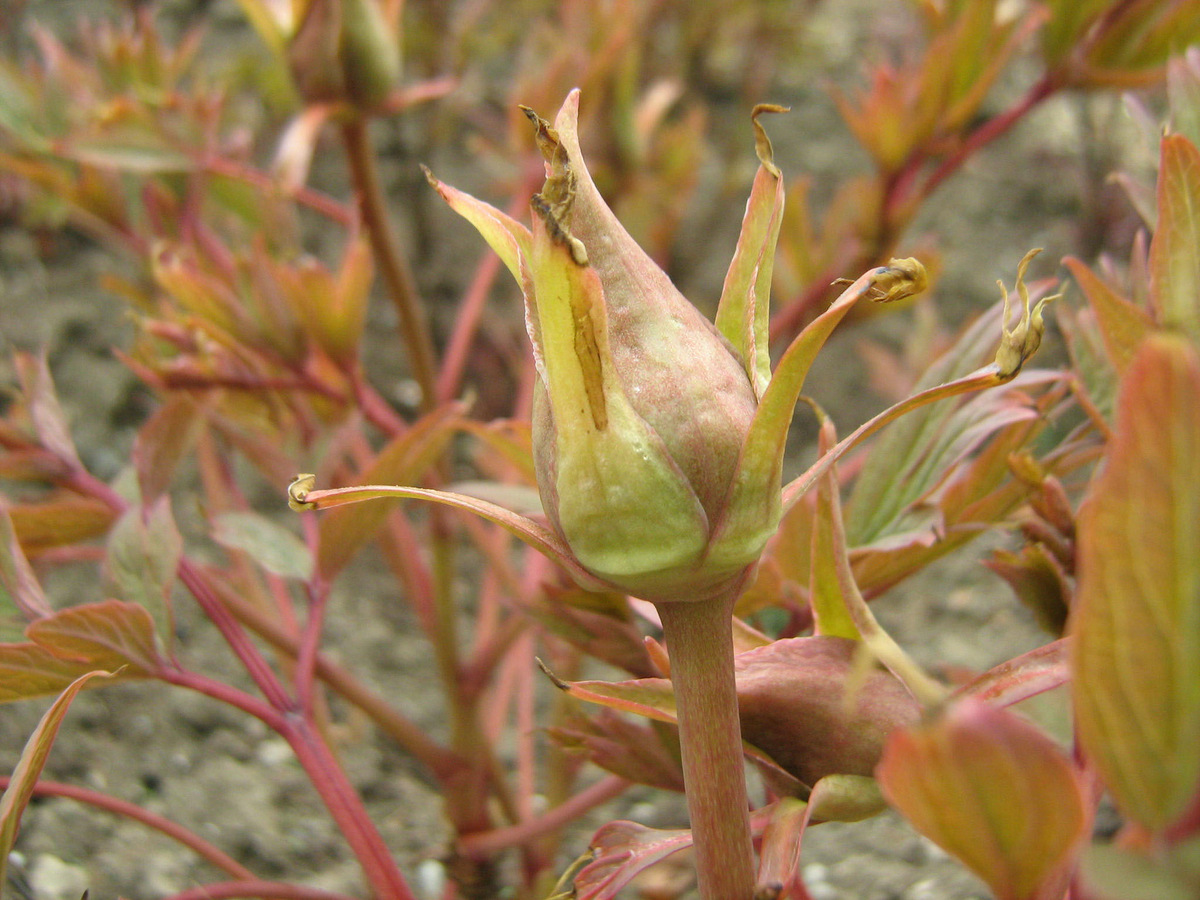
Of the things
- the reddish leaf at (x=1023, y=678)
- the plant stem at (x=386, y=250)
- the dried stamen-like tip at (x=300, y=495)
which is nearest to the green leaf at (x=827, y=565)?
the reddish leaf at (x=1023, y=678)

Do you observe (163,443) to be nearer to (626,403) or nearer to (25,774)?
(25,774)

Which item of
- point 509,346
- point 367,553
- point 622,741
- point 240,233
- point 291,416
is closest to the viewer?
point 622,741

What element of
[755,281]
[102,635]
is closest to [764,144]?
[755,281]

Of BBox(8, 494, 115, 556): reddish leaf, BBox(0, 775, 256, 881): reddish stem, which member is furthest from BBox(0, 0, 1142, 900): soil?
BBox(8, 494, 115, 556): reddish leaf

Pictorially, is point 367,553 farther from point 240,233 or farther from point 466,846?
point 466,846

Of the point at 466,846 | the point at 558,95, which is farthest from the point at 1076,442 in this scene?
the point at 558,95

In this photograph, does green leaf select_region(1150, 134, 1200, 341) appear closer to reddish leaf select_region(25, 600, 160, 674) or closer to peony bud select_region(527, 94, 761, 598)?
peony bud select_region(527, 94, 761, 598)
